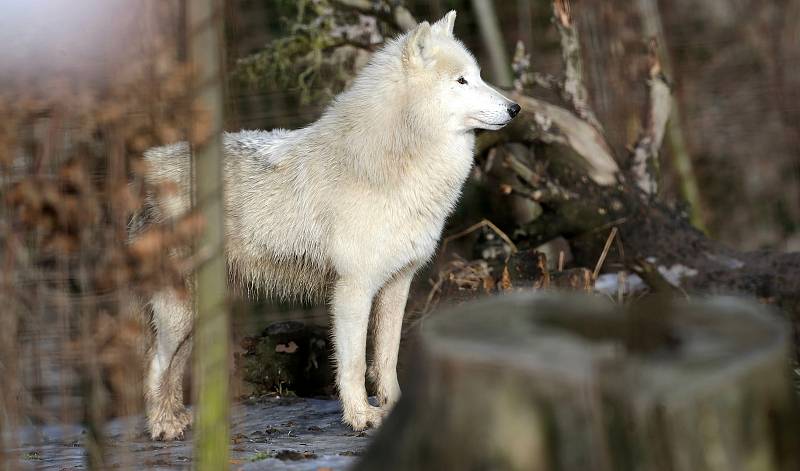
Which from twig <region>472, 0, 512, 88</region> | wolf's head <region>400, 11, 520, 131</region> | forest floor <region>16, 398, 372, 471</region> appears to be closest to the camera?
forest floor <region>16, 398, 372, 471</region>

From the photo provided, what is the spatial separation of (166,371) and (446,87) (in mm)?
1810

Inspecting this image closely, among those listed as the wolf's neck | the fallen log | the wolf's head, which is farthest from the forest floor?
the wolf's head

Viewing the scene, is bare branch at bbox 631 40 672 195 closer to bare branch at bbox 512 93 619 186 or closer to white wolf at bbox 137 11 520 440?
bare branch at bbox 512 93 619 186

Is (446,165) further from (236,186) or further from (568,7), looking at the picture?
(568,7)

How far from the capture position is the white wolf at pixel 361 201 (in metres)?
4.20

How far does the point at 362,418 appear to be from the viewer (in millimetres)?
4176

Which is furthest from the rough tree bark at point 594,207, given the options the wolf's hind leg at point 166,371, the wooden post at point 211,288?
the wooden post at point 211,288

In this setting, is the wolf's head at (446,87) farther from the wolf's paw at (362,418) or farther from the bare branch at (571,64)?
the bare branch at (571,64)

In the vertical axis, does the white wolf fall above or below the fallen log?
above

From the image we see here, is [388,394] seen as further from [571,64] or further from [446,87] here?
[571,64]

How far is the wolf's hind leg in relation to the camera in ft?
13.9

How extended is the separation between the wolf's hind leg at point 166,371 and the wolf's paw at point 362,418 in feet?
2.48

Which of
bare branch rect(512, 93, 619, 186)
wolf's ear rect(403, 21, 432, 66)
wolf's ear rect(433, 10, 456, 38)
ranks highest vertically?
wolf's ear rect(433, 10, 456, 38)

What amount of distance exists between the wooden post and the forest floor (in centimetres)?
26
